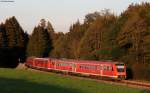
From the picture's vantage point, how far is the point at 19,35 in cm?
11725

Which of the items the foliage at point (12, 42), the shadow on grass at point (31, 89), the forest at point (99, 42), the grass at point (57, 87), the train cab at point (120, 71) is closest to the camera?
the shadow on grass at point (31, 89)

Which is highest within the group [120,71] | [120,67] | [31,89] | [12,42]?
[12,42]

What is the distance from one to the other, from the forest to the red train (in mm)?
5147

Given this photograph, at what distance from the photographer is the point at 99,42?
8100cm

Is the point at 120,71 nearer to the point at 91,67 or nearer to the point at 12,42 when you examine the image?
the point at 91,67

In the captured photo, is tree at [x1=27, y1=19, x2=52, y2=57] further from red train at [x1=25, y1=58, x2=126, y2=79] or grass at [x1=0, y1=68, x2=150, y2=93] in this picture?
grass at [x1=0, y1=68, x2=150, y2=93]

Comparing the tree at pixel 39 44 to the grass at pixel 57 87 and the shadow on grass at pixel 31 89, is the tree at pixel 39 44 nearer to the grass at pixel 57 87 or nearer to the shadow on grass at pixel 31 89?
the grass at pixel 57 87

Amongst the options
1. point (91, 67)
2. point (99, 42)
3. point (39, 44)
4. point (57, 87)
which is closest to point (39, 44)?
point (39, 44)

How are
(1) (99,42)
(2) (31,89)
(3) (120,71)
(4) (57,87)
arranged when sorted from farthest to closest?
(1) (99,42) < (3) (120,71) < (4) (57,87) < (2) (31,89)

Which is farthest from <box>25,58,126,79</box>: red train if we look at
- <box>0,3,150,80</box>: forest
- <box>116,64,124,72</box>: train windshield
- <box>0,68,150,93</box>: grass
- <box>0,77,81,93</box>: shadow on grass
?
<box>0,77,81,93</box>: shadow on grass

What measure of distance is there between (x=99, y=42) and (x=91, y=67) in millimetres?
23582

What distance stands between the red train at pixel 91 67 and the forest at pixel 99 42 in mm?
5147

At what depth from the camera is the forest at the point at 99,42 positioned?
65.7 metres

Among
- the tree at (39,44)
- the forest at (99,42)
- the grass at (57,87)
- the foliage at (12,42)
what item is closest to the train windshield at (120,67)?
the forest at (99,42)
